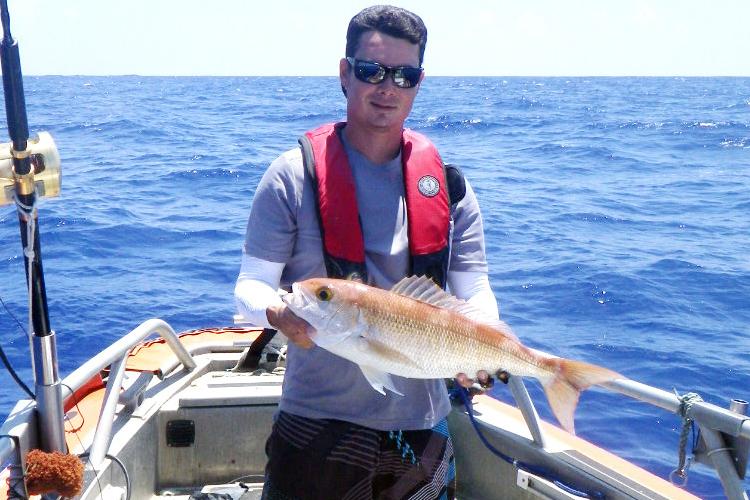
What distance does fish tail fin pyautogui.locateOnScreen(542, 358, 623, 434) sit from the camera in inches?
107

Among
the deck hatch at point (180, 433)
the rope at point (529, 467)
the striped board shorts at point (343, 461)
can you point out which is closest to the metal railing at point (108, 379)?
the deck hatch at point (180, 433)

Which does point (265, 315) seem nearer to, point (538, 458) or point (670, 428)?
point (538, 458)

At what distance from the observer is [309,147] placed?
3.00m

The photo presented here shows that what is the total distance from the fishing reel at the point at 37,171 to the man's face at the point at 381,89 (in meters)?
1.10

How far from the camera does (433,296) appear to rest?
2684 millimetres

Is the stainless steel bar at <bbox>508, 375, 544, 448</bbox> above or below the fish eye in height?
below

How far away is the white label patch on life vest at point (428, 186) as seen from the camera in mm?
3027

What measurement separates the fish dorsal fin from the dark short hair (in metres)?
0.93

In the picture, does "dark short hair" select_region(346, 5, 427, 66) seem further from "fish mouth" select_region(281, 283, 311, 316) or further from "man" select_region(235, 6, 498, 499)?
"fish mouth" select_region(281, 283, 311, 316)

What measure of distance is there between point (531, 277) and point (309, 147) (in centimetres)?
807

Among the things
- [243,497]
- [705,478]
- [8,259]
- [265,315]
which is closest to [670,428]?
[705,478]

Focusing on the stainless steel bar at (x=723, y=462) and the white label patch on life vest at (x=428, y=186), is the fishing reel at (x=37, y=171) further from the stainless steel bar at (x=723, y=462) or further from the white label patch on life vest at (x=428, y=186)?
the stainless steel bar at (x=723, y=462)

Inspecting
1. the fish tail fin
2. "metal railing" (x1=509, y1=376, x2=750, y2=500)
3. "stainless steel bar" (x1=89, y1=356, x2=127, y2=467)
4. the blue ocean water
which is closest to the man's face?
the fish tail fin

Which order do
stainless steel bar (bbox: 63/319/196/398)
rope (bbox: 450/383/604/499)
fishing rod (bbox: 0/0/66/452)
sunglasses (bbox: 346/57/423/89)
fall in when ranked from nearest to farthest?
1. fishing rod (bbox: 0/0/66/452)
2. sunglasses (bbox: 346/57/423/89)
3. stainless steel bar (bbox: 63/319/196/398)
4. rope (bbox: 450/383/604/499)
